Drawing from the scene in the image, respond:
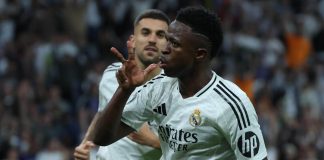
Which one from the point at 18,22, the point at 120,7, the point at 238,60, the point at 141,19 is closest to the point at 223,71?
the point at 238,60

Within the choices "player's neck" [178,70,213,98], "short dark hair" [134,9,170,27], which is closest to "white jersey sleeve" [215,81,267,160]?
"player's neck" [178,70,213,98]

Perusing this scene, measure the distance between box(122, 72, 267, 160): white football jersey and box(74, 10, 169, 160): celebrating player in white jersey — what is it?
3.13 feet

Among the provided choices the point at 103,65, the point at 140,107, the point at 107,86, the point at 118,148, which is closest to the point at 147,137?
the point at 118,148

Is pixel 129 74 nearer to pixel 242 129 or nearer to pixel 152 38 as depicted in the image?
pixel 242 129

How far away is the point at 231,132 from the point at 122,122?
33.0 inches

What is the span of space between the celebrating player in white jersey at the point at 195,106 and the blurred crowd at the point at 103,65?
25.5ft

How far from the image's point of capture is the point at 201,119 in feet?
23.0

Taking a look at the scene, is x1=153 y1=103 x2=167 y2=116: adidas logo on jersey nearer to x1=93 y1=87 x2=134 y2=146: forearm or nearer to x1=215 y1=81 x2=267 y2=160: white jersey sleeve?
x1=93 y1=87 x2=134 y2=146: forearm

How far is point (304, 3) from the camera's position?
21844 millimetres

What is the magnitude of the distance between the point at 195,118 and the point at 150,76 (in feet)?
5.28

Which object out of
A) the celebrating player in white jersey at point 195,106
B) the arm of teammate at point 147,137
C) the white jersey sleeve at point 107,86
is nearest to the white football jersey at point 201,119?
the celebrating player in white jersey at point 195,106

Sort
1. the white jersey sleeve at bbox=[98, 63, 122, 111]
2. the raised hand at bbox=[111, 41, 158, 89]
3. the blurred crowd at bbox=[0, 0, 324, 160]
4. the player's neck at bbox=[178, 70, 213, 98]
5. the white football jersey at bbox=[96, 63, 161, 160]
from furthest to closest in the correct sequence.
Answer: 1. the blurred crowd at bbox=[0, 0, 324, 160]
2. the white jersey sleeve at bbox=[98, 63, 122, 111]
3. the white football jersey at bbox=[96, 63, 161, 160]
4. the player's neck at bbox=[178, 70, 213, 98]
5. the raised hand at bbox=[111, 41, 158, 89]

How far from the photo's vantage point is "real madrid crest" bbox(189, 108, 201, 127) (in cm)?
700

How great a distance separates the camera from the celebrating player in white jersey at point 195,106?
688 centimetres
